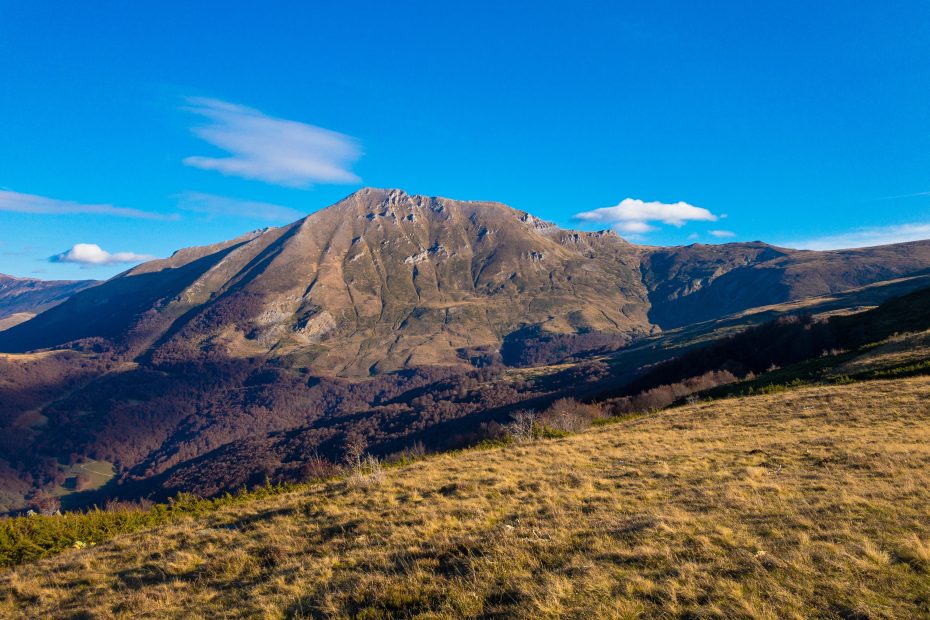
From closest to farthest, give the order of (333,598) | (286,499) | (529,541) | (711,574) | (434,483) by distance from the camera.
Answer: (711,574)
(333,598)
(529,541)
(434,483)
(286,499)

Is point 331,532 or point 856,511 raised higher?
point 856,511

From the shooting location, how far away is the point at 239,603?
11.3m

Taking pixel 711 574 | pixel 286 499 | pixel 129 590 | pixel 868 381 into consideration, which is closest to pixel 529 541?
pixel 711 574

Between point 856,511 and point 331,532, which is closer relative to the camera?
point 856,511

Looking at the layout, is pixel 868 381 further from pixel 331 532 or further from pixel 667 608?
pixel 331 532

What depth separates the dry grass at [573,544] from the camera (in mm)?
8609

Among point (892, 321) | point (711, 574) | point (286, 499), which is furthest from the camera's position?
point (892, 321)

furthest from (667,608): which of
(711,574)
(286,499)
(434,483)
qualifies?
(286,499)

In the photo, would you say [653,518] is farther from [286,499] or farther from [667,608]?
[286,499]

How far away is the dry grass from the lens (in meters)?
8.61

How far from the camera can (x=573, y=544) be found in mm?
11680

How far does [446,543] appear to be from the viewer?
12.6 meters

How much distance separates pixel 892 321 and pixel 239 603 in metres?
77.3

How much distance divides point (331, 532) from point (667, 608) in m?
11.5
